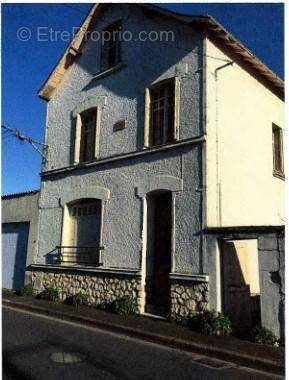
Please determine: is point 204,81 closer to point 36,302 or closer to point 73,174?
point 73,174

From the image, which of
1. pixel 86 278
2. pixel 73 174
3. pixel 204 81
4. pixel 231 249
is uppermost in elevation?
pixel 204 81

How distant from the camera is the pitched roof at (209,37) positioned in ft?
28.8

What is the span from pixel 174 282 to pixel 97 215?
3.66m

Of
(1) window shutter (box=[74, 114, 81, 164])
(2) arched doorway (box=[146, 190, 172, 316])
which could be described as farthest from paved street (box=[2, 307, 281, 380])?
(1) window shutter (box=[74, 114, 81, 164])

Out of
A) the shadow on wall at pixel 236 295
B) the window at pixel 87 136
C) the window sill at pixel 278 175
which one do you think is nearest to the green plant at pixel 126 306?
the shadow on wall at pixel 236 295

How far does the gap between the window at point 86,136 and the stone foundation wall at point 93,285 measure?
12.0 ft

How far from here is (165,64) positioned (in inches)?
380

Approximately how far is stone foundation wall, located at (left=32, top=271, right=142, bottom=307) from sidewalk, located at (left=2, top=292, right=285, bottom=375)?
479 millimetres

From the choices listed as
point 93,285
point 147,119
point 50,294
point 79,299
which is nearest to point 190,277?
point 93,285

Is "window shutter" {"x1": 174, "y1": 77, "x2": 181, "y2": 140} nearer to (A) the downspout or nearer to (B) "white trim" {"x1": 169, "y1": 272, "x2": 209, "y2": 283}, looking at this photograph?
(A) the downspout

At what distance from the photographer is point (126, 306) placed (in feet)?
29.0

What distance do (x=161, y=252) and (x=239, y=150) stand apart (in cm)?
336

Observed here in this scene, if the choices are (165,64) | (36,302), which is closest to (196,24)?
(165,64)

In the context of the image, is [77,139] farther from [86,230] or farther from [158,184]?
[158,184]
